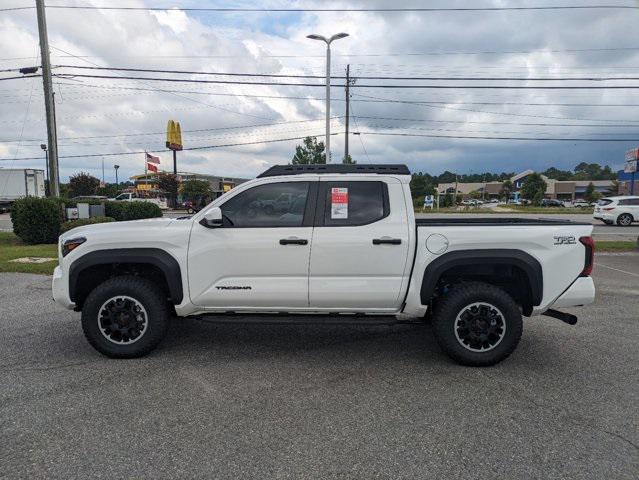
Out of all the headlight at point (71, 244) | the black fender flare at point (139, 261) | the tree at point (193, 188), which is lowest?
the black fender flare at point (139, 261)

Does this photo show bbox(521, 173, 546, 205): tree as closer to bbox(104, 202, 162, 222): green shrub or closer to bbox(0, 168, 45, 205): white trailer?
bbox(0, 168, 45, 205): white trailer

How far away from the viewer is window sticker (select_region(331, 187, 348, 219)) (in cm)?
441

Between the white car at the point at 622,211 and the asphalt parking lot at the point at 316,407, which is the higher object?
the white car at the point at 622,211

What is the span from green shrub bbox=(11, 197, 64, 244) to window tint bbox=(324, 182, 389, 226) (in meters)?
12.5

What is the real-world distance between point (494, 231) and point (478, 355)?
1.17 m

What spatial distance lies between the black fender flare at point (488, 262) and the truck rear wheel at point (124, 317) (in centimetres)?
258

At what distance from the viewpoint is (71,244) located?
4.50 meters

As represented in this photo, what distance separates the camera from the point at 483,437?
10.2 ft

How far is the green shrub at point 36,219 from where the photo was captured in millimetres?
13711

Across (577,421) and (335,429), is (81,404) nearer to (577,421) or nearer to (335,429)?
(335,429)

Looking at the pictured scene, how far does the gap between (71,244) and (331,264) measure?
255 centimetres

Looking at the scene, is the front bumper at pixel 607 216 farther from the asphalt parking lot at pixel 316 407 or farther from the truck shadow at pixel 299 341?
the truck shadow at pixel 299 341

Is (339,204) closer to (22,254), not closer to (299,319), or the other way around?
(299,319)

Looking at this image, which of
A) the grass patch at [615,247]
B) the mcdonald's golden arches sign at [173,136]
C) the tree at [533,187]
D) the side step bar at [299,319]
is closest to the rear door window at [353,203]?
the side step bar at [299,319]
